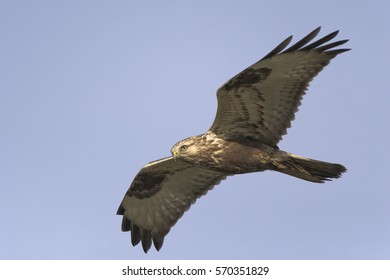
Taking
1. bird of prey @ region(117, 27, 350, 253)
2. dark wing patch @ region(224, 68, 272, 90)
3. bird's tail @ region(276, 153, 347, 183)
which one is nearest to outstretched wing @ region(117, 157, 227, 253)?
bird of prey @ region(117, 27, 350, 253)

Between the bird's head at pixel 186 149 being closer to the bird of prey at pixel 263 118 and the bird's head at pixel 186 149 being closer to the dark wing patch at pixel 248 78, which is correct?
the bird of prey at pixel 263 118

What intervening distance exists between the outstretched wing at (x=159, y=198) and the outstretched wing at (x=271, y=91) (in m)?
1.74

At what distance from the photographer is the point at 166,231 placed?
46.1 ft

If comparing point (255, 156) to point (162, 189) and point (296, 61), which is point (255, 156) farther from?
point (162, 189)

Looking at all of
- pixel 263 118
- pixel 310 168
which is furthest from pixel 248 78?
pixel 310 168

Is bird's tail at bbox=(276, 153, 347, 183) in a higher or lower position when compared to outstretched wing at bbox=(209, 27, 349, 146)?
lower

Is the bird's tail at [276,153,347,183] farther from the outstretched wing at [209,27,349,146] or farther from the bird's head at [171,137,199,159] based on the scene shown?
the bird's head at [171,137,199,159]

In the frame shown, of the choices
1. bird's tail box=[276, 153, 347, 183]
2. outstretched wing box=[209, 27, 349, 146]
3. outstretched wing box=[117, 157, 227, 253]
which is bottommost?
bird's tail box=[276, 153, 347, 183]

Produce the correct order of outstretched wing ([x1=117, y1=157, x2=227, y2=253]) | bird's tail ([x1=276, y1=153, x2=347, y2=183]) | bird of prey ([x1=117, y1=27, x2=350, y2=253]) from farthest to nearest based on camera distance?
Answer: outstretched wing ([x1=117, y1=157, x2=227, y2=253]) → bird of prey ([x1=117, y1=27, x2=350, y2=253]) → bird's tail ([x1=276, y1=153, x2=347, y2=183])

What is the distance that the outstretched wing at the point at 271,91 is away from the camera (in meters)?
11.7

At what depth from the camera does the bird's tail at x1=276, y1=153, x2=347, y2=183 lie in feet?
37.7

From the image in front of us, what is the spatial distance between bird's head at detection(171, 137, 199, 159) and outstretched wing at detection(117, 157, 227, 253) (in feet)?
5.35

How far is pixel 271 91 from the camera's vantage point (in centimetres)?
1200

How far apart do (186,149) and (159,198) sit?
232cm
